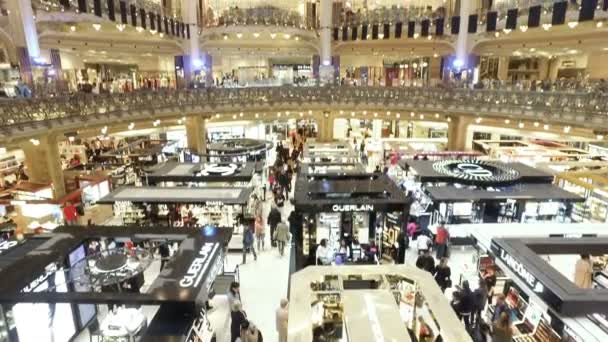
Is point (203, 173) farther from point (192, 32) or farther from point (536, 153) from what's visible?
point (192, 32)

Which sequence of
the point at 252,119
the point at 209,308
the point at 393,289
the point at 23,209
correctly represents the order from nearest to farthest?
the point at 393,289
the point at 209,308
the point at 23,209
the point at 252,119

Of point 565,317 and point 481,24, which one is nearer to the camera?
point 565,317

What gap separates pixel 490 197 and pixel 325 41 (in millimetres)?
18818

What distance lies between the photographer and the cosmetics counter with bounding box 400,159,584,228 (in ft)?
37.4

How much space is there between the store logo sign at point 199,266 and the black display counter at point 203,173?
671 centimetres

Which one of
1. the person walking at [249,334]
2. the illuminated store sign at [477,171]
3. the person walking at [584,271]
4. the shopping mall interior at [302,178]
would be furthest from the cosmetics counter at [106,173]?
the person walking at [584,271]

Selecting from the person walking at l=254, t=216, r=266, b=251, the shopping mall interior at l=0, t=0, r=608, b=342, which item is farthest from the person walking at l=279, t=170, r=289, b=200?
the person walking at l=254, t=216, r=266, b=251

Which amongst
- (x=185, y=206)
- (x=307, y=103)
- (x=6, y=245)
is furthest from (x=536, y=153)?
(x=6, y=245)

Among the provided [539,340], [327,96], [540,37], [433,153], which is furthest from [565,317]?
[540,37]

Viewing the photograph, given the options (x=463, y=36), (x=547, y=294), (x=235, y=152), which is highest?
(x=463, y=36)

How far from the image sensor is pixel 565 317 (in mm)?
4984

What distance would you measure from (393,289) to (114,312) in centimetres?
462

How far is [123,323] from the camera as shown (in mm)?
6312

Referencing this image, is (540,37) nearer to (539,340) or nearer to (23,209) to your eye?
(539,340)
